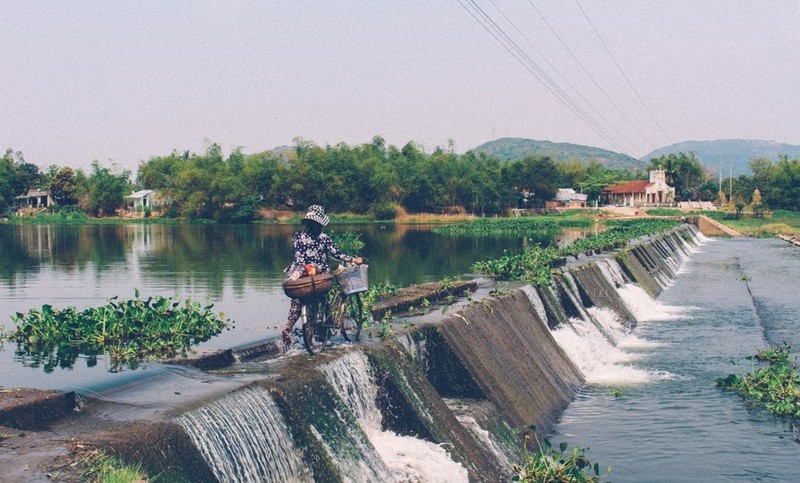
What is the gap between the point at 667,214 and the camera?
378ft

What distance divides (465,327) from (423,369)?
1.55 metres

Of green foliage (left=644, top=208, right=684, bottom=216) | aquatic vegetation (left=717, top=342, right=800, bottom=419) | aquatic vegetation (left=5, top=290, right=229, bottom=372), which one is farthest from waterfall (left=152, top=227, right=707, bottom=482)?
green foliage (left=644, top=208, right=684, bottom=216)

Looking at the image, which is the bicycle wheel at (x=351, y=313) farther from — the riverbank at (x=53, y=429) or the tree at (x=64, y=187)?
the tree at (x=64, y=187)

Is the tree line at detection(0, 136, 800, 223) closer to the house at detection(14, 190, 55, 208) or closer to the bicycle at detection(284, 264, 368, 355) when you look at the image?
the house at detection(14, 190, 55, 208)

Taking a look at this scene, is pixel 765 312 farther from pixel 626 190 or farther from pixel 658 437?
pixel 626 190

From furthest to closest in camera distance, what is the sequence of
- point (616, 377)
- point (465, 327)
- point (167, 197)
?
1. point (167, 197)
2. point (616, 377)
3. point (465, 327)

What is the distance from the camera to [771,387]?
666 inches

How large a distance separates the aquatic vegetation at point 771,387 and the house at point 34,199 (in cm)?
12926

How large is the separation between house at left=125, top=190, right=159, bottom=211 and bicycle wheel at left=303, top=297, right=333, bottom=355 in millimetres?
124264

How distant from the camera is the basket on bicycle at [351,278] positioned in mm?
12570

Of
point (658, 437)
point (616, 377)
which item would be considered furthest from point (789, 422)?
point (616, 377)

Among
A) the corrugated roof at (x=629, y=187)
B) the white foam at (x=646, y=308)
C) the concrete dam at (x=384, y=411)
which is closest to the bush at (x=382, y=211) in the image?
the corrugated roof at (x=629, y=187)

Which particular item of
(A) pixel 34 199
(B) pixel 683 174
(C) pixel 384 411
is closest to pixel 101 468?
(C) pixel 384 411

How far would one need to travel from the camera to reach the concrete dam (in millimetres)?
8469
